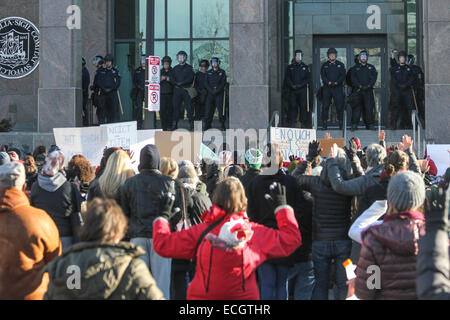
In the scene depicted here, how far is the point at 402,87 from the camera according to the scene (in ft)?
57.4

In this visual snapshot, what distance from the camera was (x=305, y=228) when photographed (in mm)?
7062

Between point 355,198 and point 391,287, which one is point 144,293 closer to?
point 391,287

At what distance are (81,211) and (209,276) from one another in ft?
8.68

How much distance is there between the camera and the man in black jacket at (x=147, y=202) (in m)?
6.70

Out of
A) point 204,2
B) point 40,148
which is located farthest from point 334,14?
point 40,148

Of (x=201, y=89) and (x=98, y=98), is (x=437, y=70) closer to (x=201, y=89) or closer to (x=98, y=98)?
(x=201, y=89)

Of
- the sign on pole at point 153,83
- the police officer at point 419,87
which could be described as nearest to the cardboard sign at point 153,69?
the sign on pole at point 153,83

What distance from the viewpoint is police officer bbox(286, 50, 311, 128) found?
705 inches

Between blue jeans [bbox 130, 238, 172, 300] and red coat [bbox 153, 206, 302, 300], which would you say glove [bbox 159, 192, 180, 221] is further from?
red coat [bbox 153, 206, 302, 300]

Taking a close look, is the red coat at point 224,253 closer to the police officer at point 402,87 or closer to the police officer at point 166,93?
the police officer at point 402,87

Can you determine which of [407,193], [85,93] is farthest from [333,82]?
[407,193]

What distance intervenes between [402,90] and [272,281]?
11.8 meters

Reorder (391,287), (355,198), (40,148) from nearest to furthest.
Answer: (391,287) → (355,198) → (40,148)
